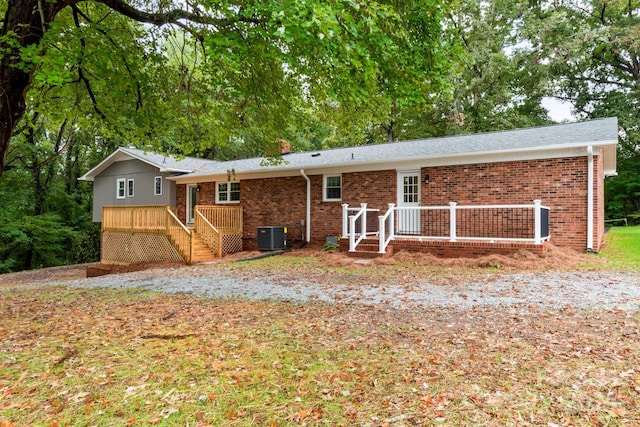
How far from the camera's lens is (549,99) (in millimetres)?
26484

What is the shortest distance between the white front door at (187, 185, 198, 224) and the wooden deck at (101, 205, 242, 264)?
3.06 meters

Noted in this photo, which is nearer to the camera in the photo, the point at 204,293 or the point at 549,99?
the point at 204,293

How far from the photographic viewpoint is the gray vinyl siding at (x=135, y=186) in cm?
1845

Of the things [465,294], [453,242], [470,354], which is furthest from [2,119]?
[453,242]

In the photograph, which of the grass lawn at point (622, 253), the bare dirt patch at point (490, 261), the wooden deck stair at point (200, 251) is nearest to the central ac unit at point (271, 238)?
the wooden deck stair at point (200, 251)

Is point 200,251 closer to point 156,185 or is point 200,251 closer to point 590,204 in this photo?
point 156,185

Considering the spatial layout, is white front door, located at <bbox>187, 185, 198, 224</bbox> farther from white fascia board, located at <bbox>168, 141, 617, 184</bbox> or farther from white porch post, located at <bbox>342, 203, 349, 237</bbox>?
white porch post, located at <bbox>342, 203, 349, 237</bbox>

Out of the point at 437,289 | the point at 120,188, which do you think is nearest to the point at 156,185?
the point at 120,188

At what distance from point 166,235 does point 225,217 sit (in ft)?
7.96

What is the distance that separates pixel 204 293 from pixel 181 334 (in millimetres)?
2633

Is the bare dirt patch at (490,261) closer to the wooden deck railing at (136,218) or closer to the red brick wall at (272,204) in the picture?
the red brick wall at (272,204)

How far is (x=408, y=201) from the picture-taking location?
12.4m

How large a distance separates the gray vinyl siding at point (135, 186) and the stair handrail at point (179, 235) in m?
5.07

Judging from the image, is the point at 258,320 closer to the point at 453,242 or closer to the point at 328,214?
the point at 453,242
